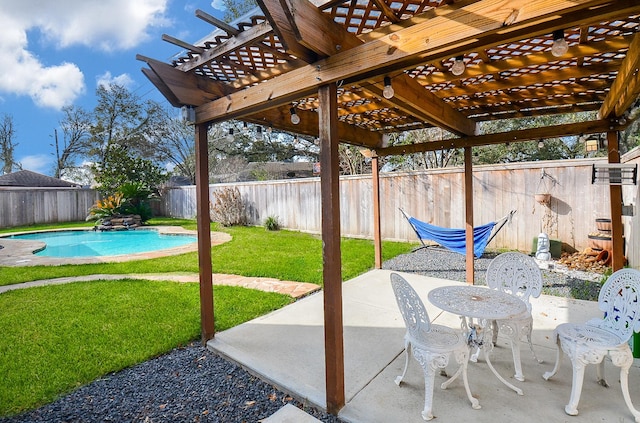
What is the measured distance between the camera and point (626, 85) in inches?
96.5

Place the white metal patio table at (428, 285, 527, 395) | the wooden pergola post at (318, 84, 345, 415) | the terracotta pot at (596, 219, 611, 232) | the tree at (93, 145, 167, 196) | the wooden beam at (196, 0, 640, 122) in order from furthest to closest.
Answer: the tree at (93, 145, 167, 196)
the terracotta pot at (596, 219, 611, 232)
the white metal patio table at (428, 285, 527, 395)
the wooden pergola post at (318, 84, 345, 415)
the wooden beam at (196, 0, 640, 122)

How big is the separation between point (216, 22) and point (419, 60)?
3.89 ft

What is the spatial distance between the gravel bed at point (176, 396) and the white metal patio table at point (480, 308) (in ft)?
3.44

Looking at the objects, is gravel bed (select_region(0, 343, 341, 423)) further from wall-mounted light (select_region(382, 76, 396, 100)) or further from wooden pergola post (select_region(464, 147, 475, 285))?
wooden pergola post (select_region(464, 147, 475, 285))

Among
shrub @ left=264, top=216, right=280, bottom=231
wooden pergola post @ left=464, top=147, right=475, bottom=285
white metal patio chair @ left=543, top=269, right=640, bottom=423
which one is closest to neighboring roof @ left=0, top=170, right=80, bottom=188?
shrub @ left=264, top=216, right=280, bottom=231

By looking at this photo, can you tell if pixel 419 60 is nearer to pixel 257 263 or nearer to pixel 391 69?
pixel 391 69

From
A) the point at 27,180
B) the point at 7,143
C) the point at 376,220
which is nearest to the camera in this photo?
the point at 376,220

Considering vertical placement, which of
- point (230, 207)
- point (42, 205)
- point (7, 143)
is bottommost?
point (230, 207)

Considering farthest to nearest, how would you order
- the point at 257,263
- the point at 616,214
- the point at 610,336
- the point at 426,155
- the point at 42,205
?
the point at 42,205, the point at 426,155, the point at 257,263, the point at 616,214, the point at 610,336

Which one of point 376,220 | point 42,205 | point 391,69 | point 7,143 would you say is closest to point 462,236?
point 376,220

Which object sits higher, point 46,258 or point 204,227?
point 204,227

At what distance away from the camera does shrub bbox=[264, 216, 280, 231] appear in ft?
31.7

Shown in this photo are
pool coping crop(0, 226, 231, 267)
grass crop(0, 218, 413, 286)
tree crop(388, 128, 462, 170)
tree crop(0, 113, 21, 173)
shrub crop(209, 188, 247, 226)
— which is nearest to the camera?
grass crop(0, 218, 413, 286)

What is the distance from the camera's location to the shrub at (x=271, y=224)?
967 centimetres
